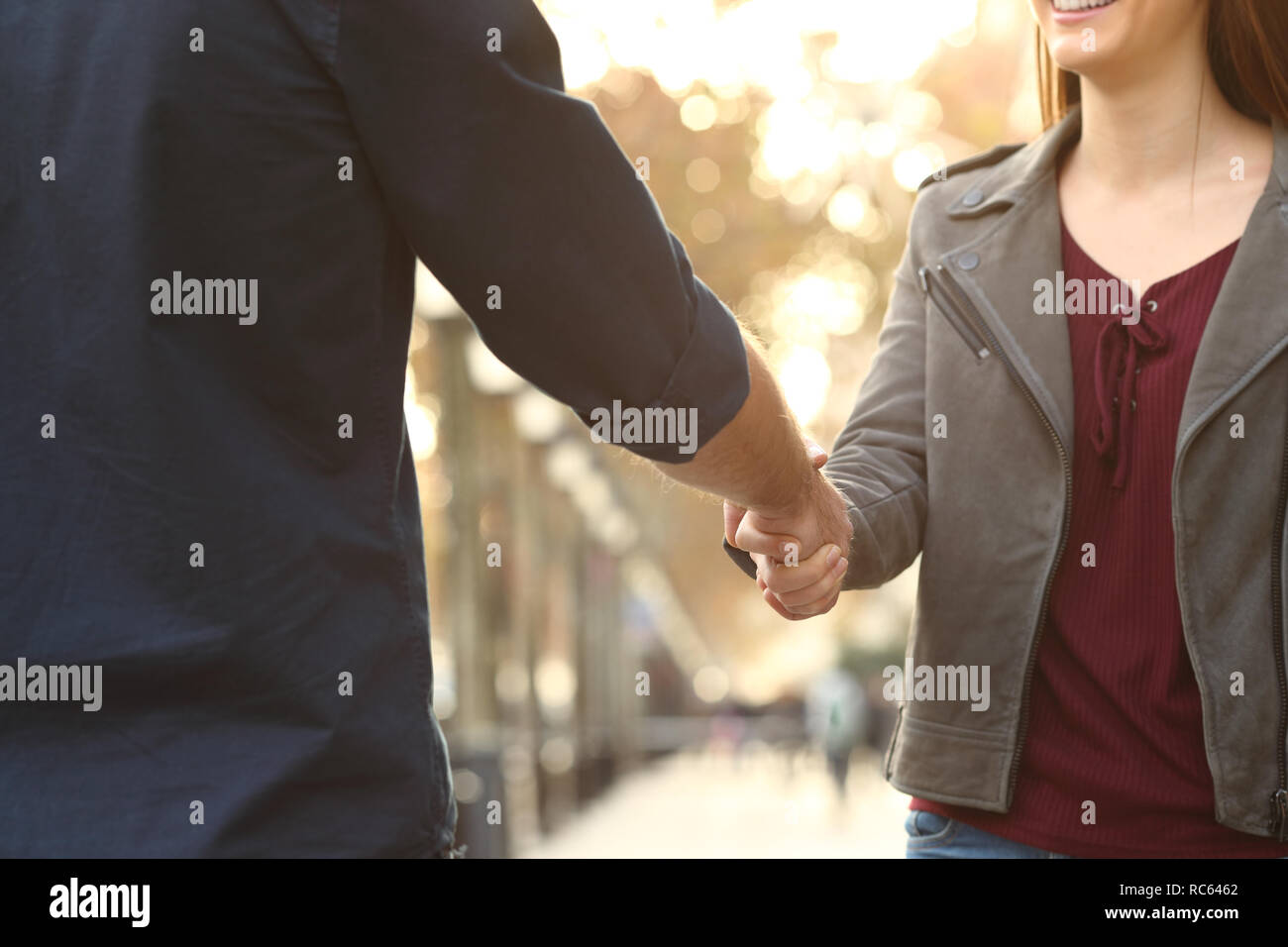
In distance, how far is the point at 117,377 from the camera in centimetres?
153

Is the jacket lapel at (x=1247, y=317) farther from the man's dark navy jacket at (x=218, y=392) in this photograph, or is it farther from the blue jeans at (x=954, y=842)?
the man's dark navy jacket at (x=218, y=392)

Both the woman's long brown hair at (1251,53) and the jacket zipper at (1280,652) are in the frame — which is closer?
the jacket zipper at (1280,652)

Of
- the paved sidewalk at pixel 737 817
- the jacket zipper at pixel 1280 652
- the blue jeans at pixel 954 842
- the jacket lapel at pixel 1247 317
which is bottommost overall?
the paved sidewalk at pixel 737 817

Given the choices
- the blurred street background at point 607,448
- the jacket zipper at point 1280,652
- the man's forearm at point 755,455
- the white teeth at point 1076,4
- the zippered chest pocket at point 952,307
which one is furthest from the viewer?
the blurred street background at point 607,448

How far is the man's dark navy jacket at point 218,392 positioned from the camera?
1.51 m

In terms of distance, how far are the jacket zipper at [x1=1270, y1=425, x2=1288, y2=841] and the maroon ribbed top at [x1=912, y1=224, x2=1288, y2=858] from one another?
2.7 inches

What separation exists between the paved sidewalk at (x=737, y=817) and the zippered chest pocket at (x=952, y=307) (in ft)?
16.8

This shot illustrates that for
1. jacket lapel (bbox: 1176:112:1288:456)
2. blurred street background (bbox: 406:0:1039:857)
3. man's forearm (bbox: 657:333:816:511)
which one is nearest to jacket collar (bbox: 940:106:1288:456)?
jacket lapel (bbox: 1176:112:1288:456)

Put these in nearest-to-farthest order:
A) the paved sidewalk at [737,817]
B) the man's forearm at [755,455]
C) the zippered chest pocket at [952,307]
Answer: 1. the man's forearm at [755,455]
2. the zippered chest pocket at [952,307]
3. the paved sidewalk at [737,817]

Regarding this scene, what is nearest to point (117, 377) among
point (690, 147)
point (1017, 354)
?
point (1017, 354)

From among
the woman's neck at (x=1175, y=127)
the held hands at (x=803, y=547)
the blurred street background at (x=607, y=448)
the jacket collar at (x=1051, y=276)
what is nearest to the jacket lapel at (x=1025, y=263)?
the jacket collar at (x=1051, y=276)

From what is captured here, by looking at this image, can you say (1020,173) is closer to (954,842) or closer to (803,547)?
(803,547)

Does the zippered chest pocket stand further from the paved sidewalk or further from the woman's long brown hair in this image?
the paved sidewalk

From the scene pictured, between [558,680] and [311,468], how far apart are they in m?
20.7
